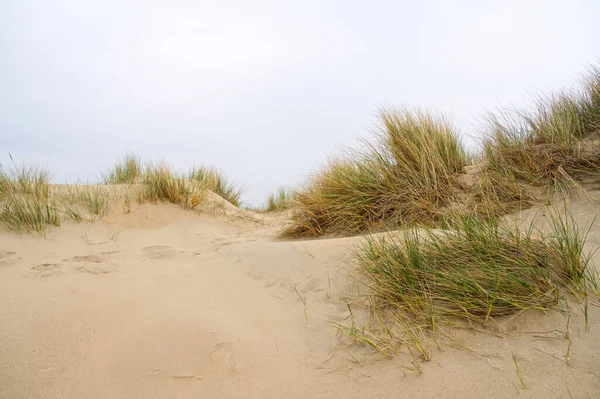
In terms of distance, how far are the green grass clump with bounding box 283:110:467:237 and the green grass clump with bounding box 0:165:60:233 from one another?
285 cm

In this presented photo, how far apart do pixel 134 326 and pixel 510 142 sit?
4.30 m

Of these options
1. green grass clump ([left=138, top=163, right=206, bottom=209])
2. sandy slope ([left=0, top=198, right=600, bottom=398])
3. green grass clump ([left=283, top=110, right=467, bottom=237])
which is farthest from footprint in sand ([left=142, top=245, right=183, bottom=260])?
green grass clump ([left=138, top=163, right=206, bottom=209])

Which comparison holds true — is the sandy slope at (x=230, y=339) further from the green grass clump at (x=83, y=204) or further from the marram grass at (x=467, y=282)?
the green grass clump at (x=83, y=204)

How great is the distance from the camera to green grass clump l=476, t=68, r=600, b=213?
3.36m

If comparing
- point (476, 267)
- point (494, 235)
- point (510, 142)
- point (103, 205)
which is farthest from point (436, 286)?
point (103, 205)

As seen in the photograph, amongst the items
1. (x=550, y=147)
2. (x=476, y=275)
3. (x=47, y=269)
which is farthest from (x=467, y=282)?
(x=47, y=269)

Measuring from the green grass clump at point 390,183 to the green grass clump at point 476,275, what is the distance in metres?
1.34

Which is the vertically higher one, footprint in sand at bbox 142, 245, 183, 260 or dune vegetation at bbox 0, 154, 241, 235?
dune vegetation at bbox 0, 154, 241, 235

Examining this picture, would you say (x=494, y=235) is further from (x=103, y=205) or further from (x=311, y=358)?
(x=103, y=205)

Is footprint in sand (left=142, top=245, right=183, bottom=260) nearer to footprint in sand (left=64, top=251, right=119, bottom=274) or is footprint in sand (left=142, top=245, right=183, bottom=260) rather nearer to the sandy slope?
the sandy slope

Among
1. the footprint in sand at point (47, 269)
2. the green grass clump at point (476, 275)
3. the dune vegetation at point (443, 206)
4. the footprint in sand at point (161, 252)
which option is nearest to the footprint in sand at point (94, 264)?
the footprint in sand at point (47, 269)

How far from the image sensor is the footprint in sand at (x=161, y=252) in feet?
12.1

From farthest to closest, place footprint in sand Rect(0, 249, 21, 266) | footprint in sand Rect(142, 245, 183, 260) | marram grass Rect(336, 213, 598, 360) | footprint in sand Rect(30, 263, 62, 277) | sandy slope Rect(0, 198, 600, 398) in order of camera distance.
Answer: footprint in sand Rect(142, 245, 183, 260) < footprint in sand Rect(0, 249, 21, 266) < footprint in sand Rect(30, 263, 62, 277) < marram grass Rect(336, 213, 598, 360) < sandy slope Rect(0, 198, 600, 398)

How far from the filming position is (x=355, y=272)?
2.52m
